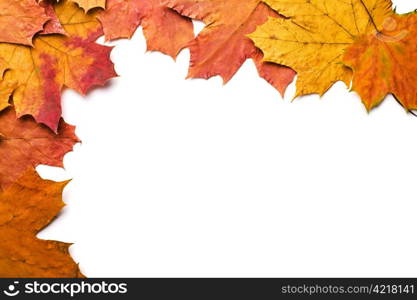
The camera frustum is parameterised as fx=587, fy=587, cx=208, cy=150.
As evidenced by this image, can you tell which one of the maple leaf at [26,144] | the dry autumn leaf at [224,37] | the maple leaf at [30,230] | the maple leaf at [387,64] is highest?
the dry autumn leaf at [224,37]

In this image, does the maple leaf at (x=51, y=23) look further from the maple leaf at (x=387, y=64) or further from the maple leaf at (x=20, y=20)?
the maple leaf at (x=387, y=64)

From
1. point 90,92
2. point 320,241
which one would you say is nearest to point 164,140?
point 90,92

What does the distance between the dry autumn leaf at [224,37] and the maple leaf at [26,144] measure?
391 mm

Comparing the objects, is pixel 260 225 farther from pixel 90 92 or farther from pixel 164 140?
pixel 90 92

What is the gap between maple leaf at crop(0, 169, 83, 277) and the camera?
1.40 m

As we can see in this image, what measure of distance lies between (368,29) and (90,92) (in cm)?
78

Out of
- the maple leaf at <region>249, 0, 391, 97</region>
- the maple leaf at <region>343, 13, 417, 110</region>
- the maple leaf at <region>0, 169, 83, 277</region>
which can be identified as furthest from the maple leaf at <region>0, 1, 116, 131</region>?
the maple leaf at <region>343, 13, 417, 110</region>

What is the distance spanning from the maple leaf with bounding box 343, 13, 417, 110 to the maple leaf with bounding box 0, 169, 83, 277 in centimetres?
81

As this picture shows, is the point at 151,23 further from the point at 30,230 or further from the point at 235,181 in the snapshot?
the point at 30,230

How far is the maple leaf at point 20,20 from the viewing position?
1.65 m

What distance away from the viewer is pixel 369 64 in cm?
153

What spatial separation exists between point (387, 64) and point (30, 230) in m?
1.00

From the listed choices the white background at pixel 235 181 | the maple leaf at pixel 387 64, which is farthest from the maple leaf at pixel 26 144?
the maple leaf at pixel 387 64

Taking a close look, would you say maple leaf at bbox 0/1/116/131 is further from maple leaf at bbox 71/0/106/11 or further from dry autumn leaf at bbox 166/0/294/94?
dry autumn leaf at bbox 166/0/294/94
